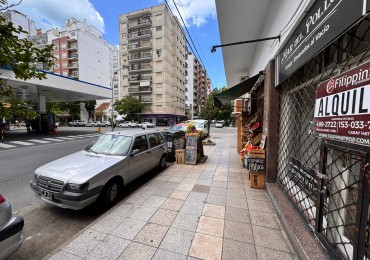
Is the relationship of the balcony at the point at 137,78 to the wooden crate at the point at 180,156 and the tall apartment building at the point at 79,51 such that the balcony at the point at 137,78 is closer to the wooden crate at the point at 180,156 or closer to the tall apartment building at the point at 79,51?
the tall apartment building at the point at 79,51

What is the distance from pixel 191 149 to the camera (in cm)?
703

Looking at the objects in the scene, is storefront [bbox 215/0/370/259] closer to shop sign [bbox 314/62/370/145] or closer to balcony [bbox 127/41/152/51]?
shop sign [bbox 314/62/370/145]

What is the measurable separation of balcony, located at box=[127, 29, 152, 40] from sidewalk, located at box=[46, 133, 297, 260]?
142 feet

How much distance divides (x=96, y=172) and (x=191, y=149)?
4099 millimetres

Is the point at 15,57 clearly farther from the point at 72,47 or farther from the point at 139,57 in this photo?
the point at 72,47

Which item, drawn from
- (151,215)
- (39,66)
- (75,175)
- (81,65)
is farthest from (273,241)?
(81,65)

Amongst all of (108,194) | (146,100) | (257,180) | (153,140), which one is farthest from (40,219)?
(146,100)

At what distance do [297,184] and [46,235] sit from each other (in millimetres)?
4543

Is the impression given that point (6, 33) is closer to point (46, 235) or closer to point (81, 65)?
point (46, 235)

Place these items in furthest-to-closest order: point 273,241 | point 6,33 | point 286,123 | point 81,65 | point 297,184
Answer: point 81,65 < point 286,123 < point 297,184 < point 273,241 < point 6,33

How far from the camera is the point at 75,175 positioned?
3283 millimetres

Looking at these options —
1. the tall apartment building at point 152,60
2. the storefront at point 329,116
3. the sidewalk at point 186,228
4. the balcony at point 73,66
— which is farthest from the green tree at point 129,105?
the storefront at point 329,116

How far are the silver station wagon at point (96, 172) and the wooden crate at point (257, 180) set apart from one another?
294cm

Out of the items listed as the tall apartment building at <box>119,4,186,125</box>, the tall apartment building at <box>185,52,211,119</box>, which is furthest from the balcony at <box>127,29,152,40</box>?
the tall apartment building at <box>185,52,211,119</box>
